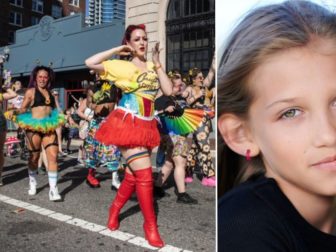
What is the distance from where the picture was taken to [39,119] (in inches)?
176

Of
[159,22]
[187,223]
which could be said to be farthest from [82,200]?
[159,22]

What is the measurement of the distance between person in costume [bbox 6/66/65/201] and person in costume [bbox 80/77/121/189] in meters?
0.46

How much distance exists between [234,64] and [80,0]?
5496cm

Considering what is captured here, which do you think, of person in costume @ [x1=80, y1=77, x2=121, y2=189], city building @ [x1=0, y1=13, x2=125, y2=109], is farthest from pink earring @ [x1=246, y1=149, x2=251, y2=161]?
city building @ [x1=0, y1=13, x2=125, y2=109]

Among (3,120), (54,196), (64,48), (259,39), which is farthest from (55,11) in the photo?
(259,39)

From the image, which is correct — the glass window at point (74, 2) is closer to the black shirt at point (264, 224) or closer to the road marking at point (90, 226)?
the road marking at point (90, 226)

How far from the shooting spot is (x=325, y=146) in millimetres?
954

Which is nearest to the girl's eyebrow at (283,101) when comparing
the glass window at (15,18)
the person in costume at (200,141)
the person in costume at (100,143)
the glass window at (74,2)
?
the person in costume at (200,141)

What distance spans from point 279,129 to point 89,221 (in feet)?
9.27

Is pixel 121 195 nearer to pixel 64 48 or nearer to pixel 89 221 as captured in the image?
pixel 89 221

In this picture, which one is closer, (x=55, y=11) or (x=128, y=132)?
(x=128, y=132)

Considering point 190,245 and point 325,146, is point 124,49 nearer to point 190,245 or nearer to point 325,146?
point 190,245

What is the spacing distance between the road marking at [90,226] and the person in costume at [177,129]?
1.14 m

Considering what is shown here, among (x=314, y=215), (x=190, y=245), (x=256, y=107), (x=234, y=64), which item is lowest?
(x=190, y=245)
